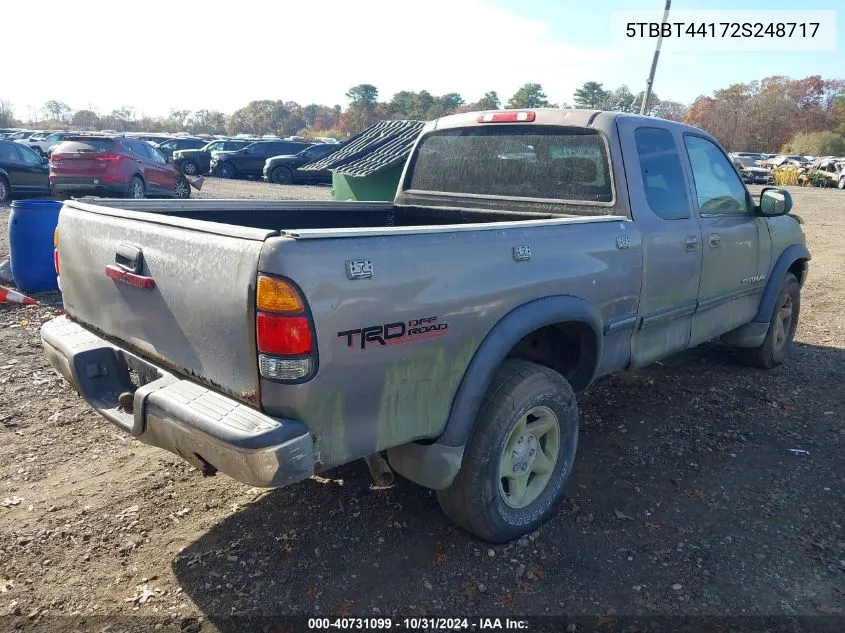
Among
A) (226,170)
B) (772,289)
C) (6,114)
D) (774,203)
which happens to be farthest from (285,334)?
(6,114)

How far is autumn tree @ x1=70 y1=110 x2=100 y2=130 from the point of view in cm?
9281

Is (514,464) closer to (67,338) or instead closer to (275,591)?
(275,591)

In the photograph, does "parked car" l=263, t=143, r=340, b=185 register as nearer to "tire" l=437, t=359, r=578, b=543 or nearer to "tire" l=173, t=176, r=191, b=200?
"tire" l=173, t=176, r=191, b=200

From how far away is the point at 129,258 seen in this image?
2.65m

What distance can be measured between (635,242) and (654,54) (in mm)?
10103

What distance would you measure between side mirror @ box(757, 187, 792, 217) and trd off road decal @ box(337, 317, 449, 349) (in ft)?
10.7

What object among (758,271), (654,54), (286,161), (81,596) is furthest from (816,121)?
(81,596)

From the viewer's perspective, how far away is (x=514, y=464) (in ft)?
9.95

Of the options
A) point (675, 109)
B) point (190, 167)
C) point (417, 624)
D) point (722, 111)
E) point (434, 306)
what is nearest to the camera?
point (434, 306)

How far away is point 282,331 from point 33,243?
6026 millimetres

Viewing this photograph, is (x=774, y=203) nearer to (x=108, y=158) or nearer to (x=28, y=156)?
(x=108, y=158)

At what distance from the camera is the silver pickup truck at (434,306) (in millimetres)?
2170

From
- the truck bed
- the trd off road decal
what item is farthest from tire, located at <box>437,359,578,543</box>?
the truck bed

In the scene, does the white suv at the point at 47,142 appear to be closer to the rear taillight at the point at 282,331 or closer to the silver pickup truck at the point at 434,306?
the silver pickup truck at the point at 434,306
